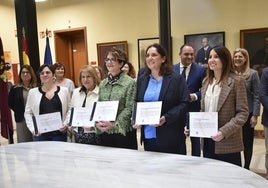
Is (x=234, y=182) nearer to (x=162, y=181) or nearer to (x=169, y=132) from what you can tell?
(x=162, y=181)

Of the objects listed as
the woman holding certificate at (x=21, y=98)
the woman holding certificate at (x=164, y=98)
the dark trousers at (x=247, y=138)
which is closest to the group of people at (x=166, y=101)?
the woman holding certificate at (x=164, y=98)

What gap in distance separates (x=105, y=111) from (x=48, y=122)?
715 millimetres

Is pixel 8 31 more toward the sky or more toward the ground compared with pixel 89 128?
more toward the sky

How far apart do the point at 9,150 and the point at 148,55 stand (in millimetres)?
1287

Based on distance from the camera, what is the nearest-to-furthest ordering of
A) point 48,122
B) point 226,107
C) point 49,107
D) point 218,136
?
1. point 218,136
2. point 226,107
3. point 48,122
4. point 49,107

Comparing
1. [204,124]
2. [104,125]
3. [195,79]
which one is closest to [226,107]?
[204,124]

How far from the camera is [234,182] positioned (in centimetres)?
146

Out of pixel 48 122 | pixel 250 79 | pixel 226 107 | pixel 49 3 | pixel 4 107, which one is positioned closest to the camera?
pixel 226 107

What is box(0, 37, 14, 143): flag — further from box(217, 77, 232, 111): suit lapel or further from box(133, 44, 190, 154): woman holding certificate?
box(217, 77, 232, 111): suit lapel

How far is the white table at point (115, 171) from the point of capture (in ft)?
4.98

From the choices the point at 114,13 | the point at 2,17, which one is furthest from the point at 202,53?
the point at 2,17

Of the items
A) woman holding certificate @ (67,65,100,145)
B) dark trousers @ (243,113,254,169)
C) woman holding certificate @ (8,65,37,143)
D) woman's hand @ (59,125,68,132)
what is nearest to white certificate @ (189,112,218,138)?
woman holding certificate @ (67,65,100,145)

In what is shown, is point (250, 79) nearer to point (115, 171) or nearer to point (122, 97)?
point (122, 97)

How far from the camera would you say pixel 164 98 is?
231 cm
